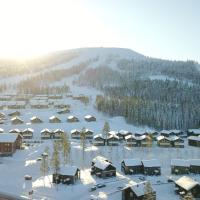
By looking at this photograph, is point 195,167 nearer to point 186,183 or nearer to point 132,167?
point 132,167

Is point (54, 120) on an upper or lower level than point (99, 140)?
upper

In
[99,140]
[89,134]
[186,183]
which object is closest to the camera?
[186,183]

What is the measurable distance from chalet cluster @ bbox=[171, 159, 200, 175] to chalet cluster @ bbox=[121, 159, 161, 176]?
3803 mm

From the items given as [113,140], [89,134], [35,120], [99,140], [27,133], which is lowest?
[113,140]

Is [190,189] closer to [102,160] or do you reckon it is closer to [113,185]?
[113,185]

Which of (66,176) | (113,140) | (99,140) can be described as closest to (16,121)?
(99,140)

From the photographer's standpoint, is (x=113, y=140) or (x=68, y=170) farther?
(x=113, y=140)

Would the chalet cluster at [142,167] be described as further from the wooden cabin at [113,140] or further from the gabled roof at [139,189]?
the wooden cabin at [113,140]

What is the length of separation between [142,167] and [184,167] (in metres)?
9.80

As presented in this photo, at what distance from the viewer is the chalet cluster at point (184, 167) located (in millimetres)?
84062

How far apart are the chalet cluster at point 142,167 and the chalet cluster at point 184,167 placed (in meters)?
3.80

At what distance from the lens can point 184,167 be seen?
3322 inches

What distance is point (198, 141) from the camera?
119 metres

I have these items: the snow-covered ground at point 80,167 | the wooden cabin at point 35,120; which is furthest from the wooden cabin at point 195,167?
the wooden cabin at point 35,120
